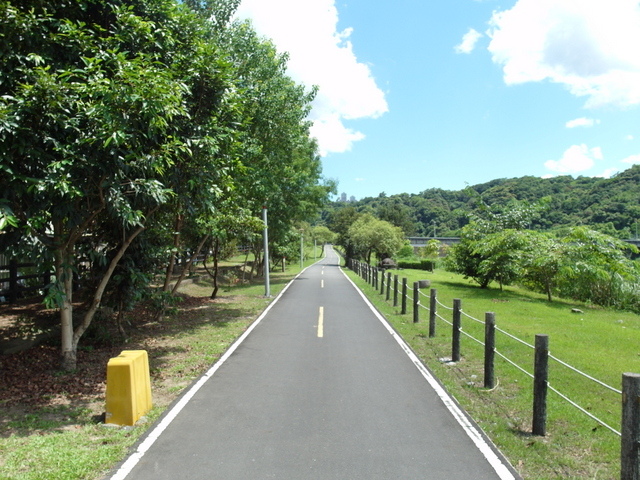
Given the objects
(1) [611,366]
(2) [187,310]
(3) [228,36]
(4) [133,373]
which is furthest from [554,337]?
(3) [228,36]

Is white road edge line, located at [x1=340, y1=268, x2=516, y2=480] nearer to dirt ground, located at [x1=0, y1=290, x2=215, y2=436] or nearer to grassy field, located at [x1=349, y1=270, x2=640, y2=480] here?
grassy field, located at [x1=349, y1=270, x2=640, y2=480]

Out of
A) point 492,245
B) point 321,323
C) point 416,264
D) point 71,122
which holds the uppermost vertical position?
point 71,122

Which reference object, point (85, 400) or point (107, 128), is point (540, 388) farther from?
point (107, 128)

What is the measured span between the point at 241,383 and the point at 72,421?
2385mm

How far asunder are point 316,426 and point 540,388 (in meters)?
2.65

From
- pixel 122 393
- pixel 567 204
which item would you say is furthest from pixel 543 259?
pixel 567 204

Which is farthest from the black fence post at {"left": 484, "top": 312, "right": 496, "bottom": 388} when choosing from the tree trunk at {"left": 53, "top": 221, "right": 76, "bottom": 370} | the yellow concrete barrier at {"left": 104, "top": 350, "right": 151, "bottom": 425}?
the tree trunk at {"left": 53, "top": 221, "right": 76, "bottom": 370}

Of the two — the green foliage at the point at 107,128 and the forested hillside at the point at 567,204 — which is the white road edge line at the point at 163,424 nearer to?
the green foliage at the point at 107,128

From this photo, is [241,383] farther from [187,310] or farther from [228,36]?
[228,36]

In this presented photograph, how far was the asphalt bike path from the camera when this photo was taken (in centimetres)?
434

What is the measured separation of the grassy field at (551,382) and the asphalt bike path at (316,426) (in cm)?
38

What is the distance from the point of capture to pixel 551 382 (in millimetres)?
7520

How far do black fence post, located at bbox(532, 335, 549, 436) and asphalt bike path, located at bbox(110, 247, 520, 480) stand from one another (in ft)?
2.28

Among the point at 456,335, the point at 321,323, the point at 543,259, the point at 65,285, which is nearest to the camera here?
the point at 65,285
